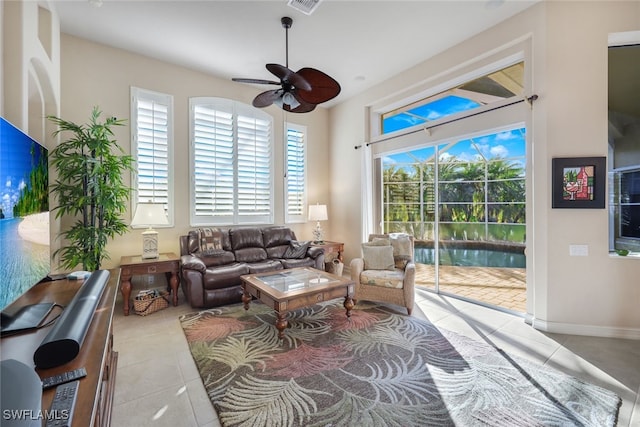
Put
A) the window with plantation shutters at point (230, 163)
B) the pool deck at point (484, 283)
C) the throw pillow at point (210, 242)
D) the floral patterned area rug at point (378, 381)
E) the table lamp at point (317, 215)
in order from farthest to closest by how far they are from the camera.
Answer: the table lamp at point (317, 215), the window with plantation shutters at point (230, 163), the throw pillow at point (210, 242), the pool deck at point (484, 283), the floral patterned area rug at point (378, 381)

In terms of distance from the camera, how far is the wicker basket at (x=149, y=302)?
3.45 m

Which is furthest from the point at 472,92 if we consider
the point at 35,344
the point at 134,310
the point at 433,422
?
the point at 134,310

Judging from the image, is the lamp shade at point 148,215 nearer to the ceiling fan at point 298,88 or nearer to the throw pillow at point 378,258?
the ceiling fan at point 298,88

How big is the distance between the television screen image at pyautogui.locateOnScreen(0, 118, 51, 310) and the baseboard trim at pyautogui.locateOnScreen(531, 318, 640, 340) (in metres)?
4.29

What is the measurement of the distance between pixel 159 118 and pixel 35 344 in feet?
12.5

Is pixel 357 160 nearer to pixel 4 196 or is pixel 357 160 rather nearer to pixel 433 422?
pixel 433 422

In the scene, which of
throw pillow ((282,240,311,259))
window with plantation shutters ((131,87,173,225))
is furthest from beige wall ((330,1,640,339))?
window with plantation shutters ((131,87,173,225))

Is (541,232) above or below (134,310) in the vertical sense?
above

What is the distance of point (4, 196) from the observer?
4.36ft

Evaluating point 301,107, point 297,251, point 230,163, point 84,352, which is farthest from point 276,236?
point 84,352

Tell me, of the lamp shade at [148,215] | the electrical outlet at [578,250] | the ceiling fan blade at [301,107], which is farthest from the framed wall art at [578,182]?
the lamp shade at [148,215]

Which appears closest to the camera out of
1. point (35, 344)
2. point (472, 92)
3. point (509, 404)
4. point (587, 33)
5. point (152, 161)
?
point (35, 344)

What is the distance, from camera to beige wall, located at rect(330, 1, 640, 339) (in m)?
2.82

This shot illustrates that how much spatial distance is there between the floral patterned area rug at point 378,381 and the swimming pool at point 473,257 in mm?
1484
